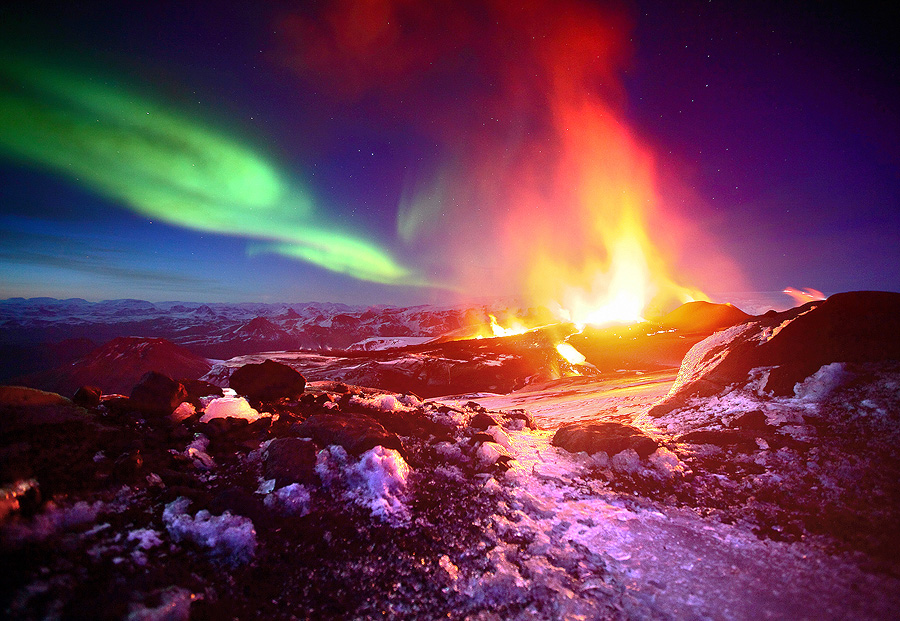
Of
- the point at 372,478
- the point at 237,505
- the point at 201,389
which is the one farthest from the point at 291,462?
the point at 201,389

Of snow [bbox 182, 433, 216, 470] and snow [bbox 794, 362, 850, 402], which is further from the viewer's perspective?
snow [bbox 794, 362, 850, 402]

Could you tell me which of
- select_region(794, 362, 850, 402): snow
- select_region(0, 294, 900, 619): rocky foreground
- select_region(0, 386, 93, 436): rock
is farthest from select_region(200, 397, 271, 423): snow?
select_region(794, 362, 850, 402): snow

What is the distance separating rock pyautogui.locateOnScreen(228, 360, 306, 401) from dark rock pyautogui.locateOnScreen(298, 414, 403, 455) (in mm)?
2979

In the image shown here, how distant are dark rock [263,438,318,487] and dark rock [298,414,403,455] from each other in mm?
518

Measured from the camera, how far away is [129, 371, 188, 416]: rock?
6602 millimetres

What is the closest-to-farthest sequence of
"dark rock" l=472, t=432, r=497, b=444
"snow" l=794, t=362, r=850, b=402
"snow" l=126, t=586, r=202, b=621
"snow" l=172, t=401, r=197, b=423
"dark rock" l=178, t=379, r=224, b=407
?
1. "snow" l=126, t=586, r=202, b=621
2. "snow" l=172, t=401, r=197, b=423
3. "dark rock" l=472, t=432, r=497, b=444
4. "snow" l=794, t=362, r=850, b=402
5. "dark rock" l=178, t=379, r=224, b=407

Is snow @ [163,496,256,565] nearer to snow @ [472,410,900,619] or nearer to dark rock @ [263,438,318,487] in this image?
dark rock @ [263,438,318,487]

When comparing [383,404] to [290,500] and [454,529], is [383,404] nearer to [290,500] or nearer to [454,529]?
[290,500]

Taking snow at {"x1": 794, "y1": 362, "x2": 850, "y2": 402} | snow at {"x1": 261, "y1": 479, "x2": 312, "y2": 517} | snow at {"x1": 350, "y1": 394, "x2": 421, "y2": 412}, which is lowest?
snow at {"x1": 261, "y1": 479, "x2": 312, "y2": 517}

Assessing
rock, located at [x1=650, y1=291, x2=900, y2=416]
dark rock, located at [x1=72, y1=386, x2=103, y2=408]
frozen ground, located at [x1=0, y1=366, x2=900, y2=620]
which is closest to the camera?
frozen ground, located at [x1=0, y1=366, x2=900, y2=620]

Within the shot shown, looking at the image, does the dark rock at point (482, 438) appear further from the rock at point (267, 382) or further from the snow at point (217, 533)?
the rock at point (267, 382)

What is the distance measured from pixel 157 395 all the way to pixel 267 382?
270 cm

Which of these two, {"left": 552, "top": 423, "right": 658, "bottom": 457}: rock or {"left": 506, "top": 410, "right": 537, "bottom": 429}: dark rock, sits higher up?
{"left": 552, "top": 423, "right": 658, "bottom": 457}: rock

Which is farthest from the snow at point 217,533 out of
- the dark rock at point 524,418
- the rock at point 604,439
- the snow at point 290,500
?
the dark rock at point 524,418
